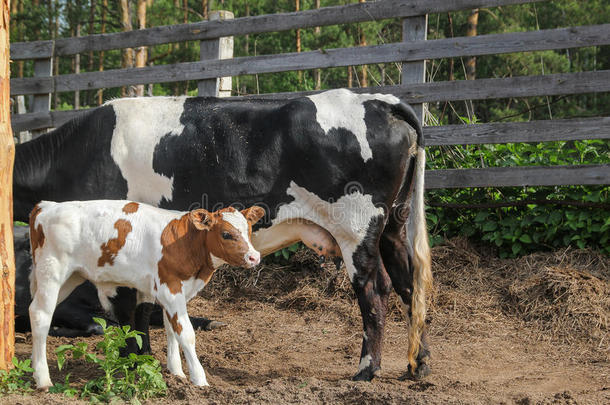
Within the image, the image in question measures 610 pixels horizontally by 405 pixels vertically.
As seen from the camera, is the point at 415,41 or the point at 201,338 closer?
the point at 201,338

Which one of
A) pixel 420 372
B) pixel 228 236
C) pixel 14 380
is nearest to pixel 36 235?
pixel 14 380

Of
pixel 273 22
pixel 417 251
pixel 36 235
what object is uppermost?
pixel 273 22

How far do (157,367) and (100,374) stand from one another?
96 centimetres

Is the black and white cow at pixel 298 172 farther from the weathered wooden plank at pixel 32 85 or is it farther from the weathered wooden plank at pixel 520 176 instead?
the weathered wooden plank at pixel 32 85

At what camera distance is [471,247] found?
283 inches

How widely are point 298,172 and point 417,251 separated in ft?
Answer: 3.55

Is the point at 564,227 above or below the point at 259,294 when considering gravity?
above

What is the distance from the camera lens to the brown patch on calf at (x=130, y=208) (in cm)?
455

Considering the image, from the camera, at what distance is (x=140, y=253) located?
4426 mm

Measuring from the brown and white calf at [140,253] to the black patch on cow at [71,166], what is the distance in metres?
0.75

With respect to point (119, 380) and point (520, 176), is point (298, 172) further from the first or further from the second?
point (520, 176)

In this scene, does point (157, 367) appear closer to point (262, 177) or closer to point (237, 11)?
point (262, 177)

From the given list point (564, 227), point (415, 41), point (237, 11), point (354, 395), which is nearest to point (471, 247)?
point (564, 227)

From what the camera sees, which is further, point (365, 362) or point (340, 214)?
point (340, 214)
